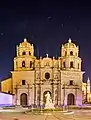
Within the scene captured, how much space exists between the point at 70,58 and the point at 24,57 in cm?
890

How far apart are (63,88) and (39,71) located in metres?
5.66

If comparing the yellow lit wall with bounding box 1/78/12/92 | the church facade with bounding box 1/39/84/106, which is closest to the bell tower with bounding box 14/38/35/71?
the church facade with bounding box 1/39/84/106

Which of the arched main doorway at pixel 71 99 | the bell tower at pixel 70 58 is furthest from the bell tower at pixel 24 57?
the arched main doorway at pixel 71 99

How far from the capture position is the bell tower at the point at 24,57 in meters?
71.8

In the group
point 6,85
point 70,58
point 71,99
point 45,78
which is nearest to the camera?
point 71,99

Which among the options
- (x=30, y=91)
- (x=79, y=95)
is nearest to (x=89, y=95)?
(x=79, y=95)

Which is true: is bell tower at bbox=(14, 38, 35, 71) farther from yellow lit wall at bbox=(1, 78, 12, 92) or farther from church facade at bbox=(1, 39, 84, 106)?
yellow lit wall at bbox=(1, 78, 12, 92)

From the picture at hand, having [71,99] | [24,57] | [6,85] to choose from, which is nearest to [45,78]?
[24,57]

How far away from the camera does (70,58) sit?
235 feet

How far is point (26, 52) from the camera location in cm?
7238

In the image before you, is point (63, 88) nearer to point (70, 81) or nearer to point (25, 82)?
point (70, 81)

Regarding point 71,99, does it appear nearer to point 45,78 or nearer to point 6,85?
point 45,78

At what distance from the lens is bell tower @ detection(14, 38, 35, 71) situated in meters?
71.8

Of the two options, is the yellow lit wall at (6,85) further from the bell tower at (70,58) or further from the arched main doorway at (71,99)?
the arched main doorway at (71,99)
